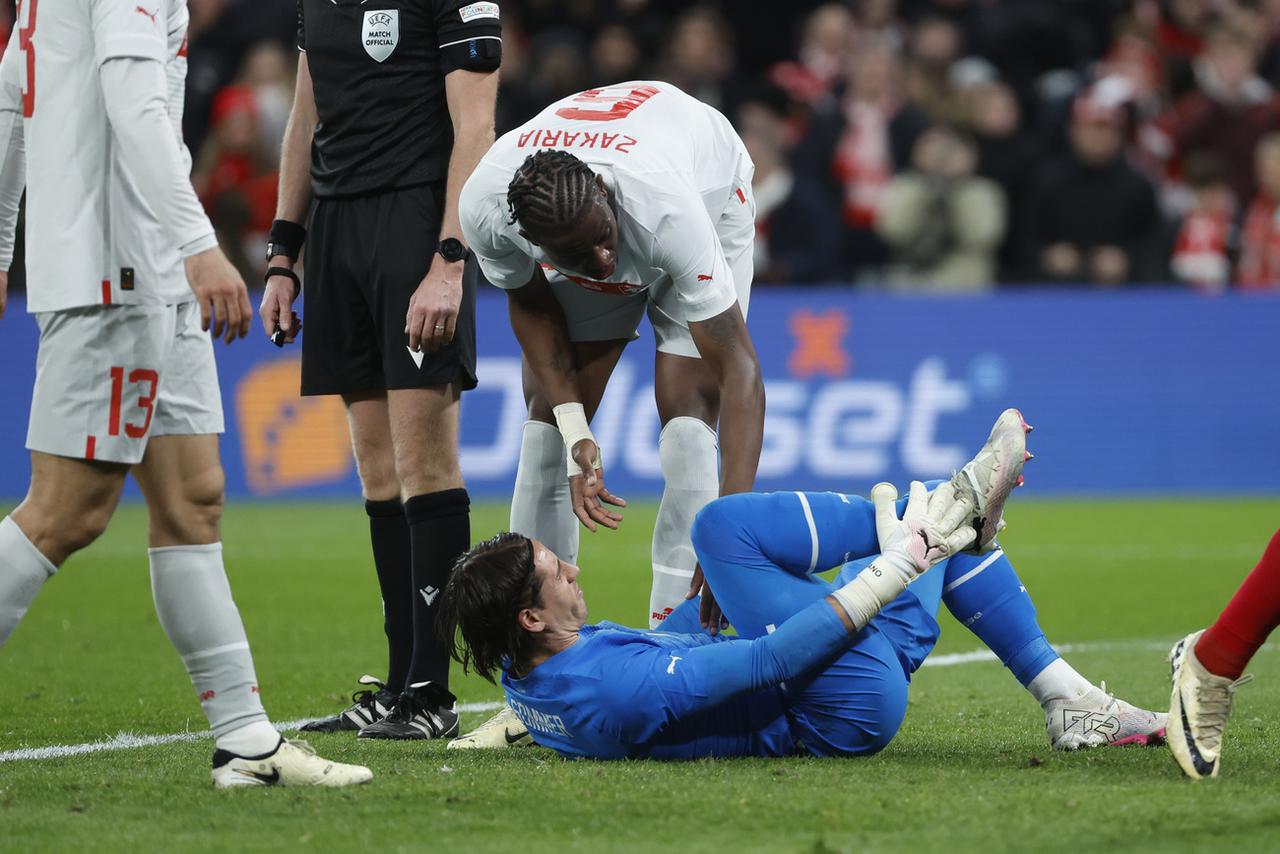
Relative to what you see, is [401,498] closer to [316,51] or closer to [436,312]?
[436,312]

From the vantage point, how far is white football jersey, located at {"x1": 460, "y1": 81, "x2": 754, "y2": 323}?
460cm

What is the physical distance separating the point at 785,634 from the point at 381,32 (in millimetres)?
2245

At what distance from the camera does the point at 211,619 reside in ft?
13.1

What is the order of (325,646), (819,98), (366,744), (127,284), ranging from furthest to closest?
1. (819,98)
2. (325,646)
3. (366,744)
4. (127,284)

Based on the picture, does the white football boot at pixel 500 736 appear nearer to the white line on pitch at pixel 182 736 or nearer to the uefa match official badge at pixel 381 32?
the white line on pitch at pixel 182 736

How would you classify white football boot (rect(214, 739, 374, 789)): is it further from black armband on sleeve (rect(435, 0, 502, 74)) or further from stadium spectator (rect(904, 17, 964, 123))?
stadium spectator (rect(904, 17, 964, 123))

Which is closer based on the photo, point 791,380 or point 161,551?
point 161,551

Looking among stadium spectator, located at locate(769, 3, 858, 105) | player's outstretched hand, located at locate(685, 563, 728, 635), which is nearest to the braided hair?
player's outstretched hand, located at locate(685, 563, 728, 635)

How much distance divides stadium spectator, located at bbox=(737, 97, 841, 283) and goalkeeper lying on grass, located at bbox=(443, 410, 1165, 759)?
915 cm

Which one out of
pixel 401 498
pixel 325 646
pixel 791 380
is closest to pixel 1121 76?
pixel 791 380

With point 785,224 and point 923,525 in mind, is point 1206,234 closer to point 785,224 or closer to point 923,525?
point 785,224

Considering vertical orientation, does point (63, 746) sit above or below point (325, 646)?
above

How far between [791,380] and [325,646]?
606cm

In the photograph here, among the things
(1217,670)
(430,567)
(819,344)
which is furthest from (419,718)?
(819,344)
